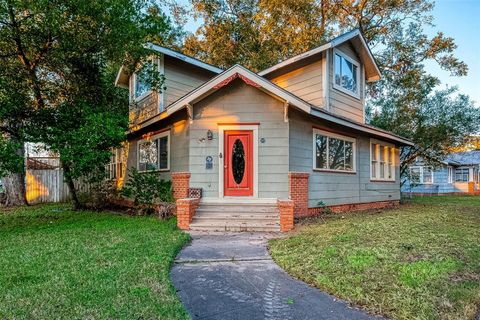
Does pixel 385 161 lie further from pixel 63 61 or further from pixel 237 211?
pixel 63 61

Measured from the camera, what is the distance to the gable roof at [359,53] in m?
10.8

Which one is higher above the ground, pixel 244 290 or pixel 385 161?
pixel 385 161

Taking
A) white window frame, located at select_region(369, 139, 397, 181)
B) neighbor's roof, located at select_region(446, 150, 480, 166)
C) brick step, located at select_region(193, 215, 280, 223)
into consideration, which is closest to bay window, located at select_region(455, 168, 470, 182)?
neighbor's roof, located at select_region(446, 150, 480, 166)

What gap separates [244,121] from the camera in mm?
9281

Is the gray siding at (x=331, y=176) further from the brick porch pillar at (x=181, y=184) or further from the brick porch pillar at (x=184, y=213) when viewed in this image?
the brick porch pillar at (x=184, y=213)

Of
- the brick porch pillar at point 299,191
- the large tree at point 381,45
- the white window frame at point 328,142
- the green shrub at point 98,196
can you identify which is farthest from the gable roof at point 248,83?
the large tree at point 381,45

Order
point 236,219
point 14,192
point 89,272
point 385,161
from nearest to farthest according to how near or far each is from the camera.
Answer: point 89,272
point 236,219
point 385,161
point 14,192

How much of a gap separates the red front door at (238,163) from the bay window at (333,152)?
2.24 metres

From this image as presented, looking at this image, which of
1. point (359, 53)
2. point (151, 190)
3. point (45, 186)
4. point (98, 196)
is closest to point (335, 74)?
point (359, 53)

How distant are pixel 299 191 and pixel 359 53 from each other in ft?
22.5

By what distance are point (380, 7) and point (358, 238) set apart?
18.2 metres

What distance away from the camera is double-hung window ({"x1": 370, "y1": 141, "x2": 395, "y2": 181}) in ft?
42.8

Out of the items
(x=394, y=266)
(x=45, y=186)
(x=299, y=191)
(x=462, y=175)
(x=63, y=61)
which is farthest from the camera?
(x=462, y=175)

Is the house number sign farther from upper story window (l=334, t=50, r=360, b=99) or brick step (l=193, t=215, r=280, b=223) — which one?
upper story window (l=334, t=50, r=360, b=99)
